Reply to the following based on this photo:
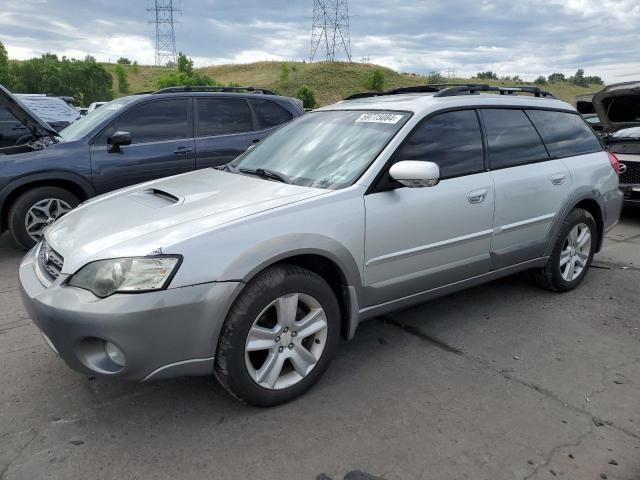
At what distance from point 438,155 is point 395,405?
5.38 ft

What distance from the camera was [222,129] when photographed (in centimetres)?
659

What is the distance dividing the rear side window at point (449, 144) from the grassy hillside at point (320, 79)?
4773 centimetres

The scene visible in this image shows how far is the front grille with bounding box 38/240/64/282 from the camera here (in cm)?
267

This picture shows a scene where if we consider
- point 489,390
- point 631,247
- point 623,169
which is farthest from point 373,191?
point 623,169

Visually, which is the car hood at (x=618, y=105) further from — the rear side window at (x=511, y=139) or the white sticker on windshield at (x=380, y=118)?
the white sticker on windshield at (x=380, y=118)

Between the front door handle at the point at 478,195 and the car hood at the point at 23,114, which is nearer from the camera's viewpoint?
the front door handle at the point at 478,195

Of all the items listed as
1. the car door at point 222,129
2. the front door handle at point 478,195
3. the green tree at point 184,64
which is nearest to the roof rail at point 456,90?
the front door handle at point 478,195

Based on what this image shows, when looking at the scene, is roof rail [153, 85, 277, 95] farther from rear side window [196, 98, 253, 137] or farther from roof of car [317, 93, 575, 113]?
roof of car [317, 93, 575, 113]

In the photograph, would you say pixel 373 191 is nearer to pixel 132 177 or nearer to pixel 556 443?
pixel 556 443

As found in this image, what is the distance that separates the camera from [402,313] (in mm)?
4078

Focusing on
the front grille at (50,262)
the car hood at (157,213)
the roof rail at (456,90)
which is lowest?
the front grille at (50,262)

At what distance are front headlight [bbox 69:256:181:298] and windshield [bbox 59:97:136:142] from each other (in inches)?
159

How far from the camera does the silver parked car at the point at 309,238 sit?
2.37m

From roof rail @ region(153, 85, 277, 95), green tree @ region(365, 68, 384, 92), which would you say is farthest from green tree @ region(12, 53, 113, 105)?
roof rail @ region(153, 85, 277, 95)
